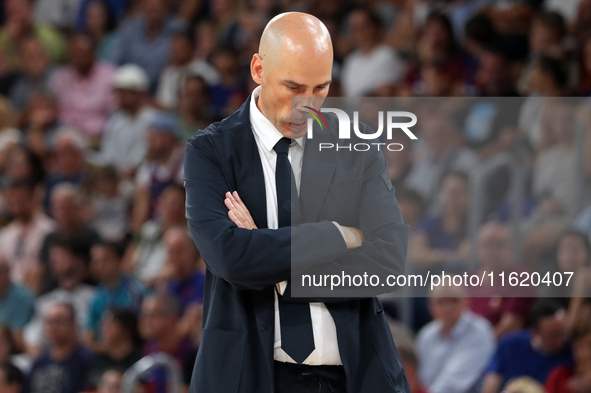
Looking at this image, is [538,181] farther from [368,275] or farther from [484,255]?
[368,275]

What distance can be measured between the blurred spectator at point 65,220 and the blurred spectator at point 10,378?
111 centimetres

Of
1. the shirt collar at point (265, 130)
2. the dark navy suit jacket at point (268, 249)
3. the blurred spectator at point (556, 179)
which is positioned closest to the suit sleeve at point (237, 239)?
the dark navy suit jacket at point (268, 249)

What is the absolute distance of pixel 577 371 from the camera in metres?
4.96

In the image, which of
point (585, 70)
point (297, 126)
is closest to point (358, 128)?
point (297, 126)

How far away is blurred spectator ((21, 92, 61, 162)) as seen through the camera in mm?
8594

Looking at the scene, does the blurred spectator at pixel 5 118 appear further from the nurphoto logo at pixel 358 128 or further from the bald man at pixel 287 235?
the bald man at pixel 287 235

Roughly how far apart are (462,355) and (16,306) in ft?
11.0

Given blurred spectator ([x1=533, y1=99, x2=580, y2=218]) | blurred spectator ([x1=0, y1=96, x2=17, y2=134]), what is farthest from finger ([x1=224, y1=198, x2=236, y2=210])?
blurred spectator ([x1=0, y1=96, x2=17, y2=134])

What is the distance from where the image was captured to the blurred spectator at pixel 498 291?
3.50 m

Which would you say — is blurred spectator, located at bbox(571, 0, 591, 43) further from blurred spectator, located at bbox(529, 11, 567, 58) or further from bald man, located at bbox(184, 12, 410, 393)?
bald man, located at bbox(184, 12, 410, 393)

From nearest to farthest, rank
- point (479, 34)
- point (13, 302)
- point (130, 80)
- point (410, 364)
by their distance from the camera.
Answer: point (410, 364)
point (13, 302)
point (479, 34)
point (130, 80)

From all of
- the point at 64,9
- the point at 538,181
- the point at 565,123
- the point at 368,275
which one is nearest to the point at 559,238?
the point at 538,181

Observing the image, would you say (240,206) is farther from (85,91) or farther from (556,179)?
(85,91)

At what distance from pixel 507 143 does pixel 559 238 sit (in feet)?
1.97
